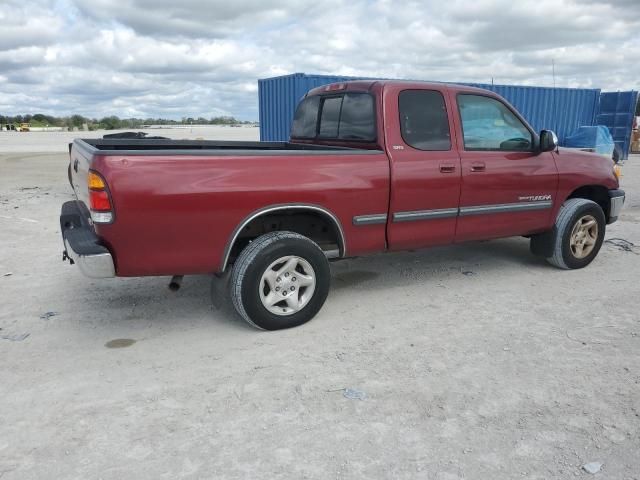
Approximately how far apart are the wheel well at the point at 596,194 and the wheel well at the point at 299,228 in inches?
116

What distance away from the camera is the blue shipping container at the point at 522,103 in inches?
489

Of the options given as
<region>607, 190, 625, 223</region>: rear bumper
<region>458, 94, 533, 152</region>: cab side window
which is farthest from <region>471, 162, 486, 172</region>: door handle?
<region>607, 190, 625, 223</region>: rear bumper

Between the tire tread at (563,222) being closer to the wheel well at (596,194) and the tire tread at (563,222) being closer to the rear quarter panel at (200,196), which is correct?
the wheel well at (596,194)

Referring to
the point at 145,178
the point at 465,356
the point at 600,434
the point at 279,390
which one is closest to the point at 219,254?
the point at 145,178

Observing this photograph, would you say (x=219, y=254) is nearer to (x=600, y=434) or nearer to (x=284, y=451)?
(x=284, y=451)

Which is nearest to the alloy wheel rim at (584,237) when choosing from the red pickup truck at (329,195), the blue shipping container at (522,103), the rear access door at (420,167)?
the red pickup truck at (329,195)

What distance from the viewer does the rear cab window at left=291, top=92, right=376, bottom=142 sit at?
454 centimetres

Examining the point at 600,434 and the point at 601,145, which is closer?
the point at 600,434

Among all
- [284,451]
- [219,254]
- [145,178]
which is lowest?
[284,451]

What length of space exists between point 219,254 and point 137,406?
117 centimetres

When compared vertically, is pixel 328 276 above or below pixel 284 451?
above

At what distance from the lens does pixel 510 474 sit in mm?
2451

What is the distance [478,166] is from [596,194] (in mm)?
2033

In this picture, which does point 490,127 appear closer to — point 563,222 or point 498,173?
point 498,173
